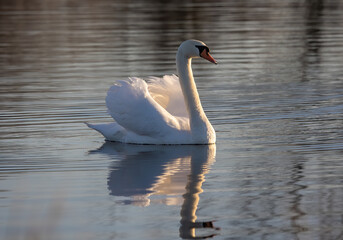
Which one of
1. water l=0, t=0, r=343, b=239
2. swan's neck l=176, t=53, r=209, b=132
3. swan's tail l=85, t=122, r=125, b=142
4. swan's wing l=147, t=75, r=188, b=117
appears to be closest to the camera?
water l=0, t=0, r=343, b=239

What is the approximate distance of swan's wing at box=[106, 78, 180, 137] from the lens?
1089 cm

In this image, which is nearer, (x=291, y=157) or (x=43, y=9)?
(x=291, y=157)

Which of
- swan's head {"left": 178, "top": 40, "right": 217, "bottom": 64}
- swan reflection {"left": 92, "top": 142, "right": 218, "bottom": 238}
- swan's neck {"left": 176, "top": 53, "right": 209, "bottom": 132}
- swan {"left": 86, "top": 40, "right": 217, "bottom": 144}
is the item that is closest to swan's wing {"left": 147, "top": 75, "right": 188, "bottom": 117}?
swan {"left": 86, "top": 40, "right": 217, "bottom": 144}

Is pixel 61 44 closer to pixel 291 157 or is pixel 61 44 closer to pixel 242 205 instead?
pixel 291 157

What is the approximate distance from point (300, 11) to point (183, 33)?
939 centimetres

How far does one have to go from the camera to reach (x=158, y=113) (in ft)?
35.7

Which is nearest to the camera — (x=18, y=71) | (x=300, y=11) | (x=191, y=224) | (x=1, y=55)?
(x=191, y=224)

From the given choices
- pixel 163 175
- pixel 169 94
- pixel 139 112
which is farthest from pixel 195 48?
pixel 163 175

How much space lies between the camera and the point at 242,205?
774 cm

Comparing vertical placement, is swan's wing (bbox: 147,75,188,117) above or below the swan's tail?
above

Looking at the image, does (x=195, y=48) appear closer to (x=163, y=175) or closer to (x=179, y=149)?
(x=179, y=149)

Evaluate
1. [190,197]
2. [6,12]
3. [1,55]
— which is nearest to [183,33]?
[1,55]

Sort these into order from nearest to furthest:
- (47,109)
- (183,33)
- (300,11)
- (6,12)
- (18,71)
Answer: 1. (47,109)
2. (18,71)
3. (183,33)
4. (300,11)
5. (6,12)

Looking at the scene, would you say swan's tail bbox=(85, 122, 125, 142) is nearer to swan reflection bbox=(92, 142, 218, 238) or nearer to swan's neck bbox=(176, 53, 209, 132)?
swan reflection bbox=(92, 142, 218, 238)
